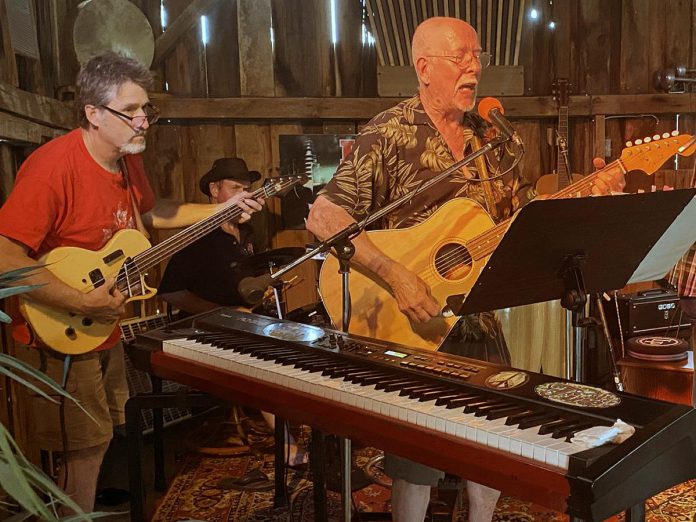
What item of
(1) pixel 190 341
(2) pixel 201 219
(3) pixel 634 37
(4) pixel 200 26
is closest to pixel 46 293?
(1) pixel 190 341

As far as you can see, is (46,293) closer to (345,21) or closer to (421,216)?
(421,216)

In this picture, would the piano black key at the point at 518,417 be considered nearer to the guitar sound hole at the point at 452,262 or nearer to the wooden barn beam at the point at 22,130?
the guitar sound hole at the point at 452,262

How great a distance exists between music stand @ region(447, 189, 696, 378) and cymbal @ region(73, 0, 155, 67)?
3091 millimetres

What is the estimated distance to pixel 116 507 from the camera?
3.62 metres

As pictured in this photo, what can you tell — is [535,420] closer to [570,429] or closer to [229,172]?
[570,429]

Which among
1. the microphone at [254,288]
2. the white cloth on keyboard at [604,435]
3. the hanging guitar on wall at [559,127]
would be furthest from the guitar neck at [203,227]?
the hanging guitar on wall at [559,127]

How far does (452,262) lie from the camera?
8.45ft

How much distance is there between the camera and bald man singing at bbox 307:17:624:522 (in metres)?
2.58

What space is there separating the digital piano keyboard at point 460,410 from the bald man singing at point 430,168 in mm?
583

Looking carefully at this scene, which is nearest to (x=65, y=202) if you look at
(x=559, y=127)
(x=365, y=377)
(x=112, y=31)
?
(x=365, y=377)

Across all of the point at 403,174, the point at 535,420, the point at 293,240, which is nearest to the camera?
the point at 535,420

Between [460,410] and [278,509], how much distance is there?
220cm

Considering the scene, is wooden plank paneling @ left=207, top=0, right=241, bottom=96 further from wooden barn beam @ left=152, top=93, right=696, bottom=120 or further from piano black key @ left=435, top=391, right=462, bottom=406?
piano black key @ left=435, top=391, right=462, bottom=406

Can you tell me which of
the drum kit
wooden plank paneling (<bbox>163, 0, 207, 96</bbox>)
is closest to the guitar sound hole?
the drum kit
